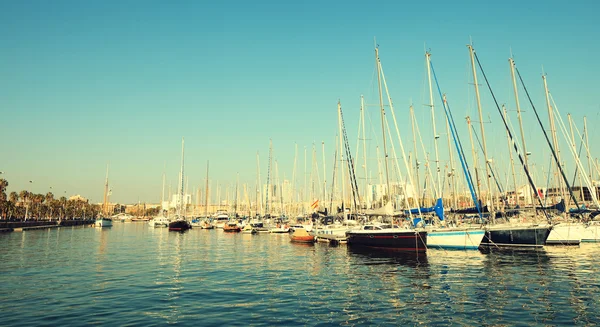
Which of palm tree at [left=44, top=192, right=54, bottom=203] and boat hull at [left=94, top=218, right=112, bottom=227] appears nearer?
boat hull at [left=94, top=218, right=112, bottom=227]

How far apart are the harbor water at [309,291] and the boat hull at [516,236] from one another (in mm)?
3400

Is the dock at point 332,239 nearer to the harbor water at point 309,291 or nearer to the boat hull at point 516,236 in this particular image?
the harbor water at point 309,291

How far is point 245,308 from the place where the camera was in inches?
691

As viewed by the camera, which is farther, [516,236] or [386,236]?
[516,236]

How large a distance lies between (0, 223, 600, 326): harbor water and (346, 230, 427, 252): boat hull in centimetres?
128

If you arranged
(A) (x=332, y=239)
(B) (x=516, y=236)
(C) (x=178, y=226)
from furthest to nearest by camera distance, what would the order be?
(C) (x=178, y=226) → (A) (x=332, y=239) → (B) (x=516, y=236)

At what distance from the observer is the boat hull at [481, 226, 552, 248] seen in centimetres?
3901

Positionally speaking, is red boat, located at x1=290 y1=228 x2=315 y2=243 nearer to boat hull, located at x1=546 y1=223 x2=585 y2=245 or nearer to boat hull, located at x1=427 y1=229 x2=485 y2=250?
boat hull, located at x1=427 y1=229 x2=485 y2=250

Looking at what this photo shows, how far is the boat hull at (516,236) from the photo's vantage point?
128ft

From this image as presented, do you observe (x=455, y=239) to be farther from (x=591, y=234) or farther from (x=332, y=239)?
(x=591, y=234)

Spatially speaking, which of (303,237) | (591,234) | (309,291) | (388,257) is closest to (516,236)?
(591,234)

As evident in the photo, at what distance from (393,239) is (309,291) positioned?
18748mm

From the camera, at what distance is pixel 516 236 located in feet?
132

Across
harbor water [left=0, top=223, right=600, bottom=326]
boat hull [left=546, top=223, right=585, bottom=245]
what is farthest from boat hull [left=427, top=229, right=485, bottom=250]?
boat hull [left=546, top=223, right=585, bottom=245]
